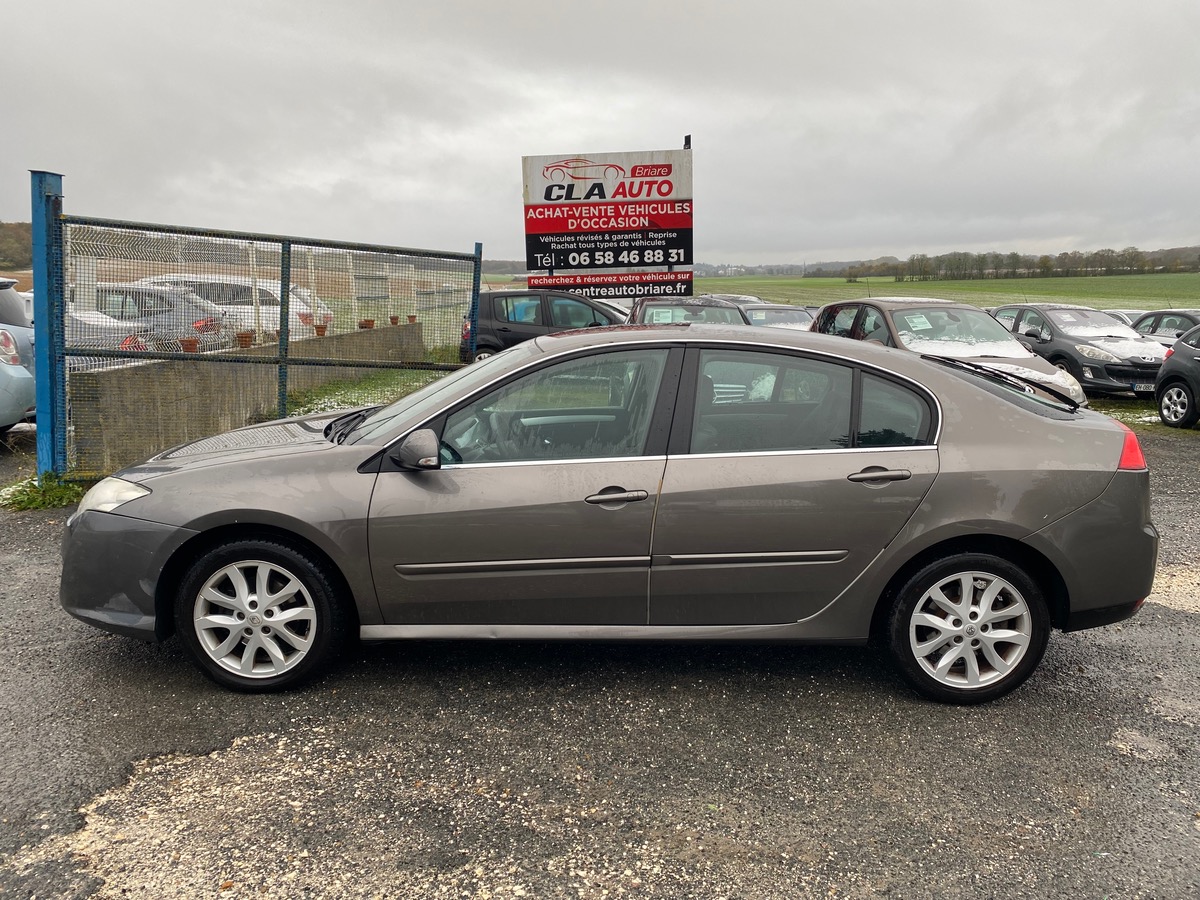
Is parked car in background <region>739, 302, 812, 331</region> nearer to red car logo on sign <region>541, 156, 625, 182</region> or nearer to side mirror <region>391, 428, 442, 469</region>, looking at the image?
red car logo on sign <region>541, 156, 625, 182</region>

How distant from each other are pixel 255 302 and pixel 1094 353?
A: 12.2 m

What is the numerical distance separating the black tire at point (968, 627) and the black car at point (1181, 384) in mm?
9207

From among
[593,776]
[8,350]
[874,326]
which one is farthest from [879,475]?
Answer: [8,350]

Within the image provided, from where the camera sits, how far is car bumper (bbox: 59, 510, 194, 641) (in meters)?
3.56

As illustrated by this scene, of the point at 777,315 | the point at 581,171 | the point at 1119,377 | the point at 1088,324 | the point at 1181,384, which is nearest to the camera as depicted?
the point at 1181,384

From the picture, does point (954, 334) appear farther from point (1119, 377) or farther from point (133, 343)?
point (133, 343)

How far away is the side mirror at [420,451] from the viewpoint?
3445 millimetres

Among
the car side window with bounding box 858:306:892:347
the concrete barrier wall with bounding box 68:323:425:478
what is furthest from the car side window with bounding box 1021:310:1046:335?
the concrete barrier wall with bounding box 68:323:425:478

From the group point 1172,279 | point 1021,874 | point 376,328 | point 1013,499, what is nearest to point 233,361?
point 376,328

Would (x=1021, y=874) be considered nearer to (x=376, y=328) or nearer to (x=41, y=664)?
(x=41, y=664)

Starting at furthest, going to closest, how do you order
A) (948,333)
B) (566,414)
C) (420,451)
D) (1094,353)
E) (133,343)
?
1. (1094,353)
2. (948,333)
3. (133,343)
4. (566,414)
5. (420,451)

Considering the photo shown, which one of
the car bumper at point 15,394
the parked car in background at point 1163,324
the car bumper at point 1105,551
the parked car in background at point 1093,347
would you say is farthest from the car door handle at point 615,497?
the parked car in background at point 1163,324

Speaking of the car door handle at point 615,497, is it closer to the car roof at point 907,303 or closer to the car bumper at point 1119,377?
the car roof at point 907,303

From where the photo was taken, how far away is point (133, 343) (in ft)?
23.3
